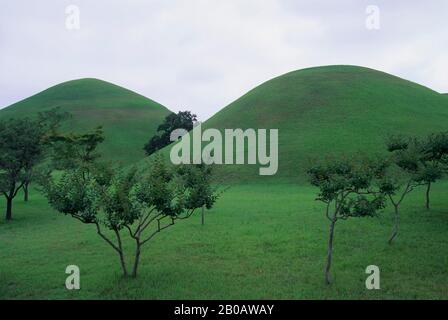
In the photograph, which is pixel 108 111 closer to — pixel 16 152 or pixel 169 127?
pixel 169 127

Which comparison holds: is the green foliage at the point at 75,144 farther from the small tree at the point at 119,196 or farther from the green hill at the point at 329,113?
the small tree at the point at 119,196

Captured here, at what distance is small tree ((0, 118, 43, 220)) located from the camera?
32625 millimetres

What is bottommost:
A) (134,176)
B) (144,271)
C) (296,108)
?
(144,271)

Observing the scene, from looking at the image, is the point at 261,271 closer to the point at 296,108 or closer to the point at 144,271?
the point at 144,271

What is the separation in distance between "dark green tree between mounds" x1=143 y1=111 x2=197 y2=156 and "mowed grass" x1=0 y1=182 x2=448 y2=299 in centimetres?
5383

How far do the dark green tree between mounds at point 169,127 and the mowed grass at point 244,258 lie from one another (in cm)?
5383

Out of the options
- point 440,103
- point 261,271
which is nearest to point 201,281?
point 261,271

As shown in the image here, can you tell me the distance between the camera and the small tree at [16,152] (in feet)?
107

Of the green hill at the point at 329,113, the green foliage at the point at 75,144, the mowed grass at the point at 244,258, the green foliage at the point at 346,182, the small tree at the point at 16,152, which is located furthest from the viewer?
the green hill at the point at 329,113

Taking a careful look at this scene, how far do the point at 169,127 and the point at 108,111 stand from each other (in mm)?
39441

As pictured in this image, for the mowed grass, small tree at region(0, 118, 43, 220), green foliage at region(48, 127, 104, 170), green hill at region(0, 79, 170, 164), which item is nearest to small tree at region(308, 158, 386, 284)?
the mowed grass

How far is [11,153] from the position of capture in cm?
3312

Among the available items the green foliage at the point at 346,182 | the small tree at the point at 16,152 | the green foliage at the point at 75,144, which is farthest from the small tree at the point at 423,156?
the green foliage at the point at 75,144

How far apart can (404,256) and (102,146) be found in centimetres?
8353
